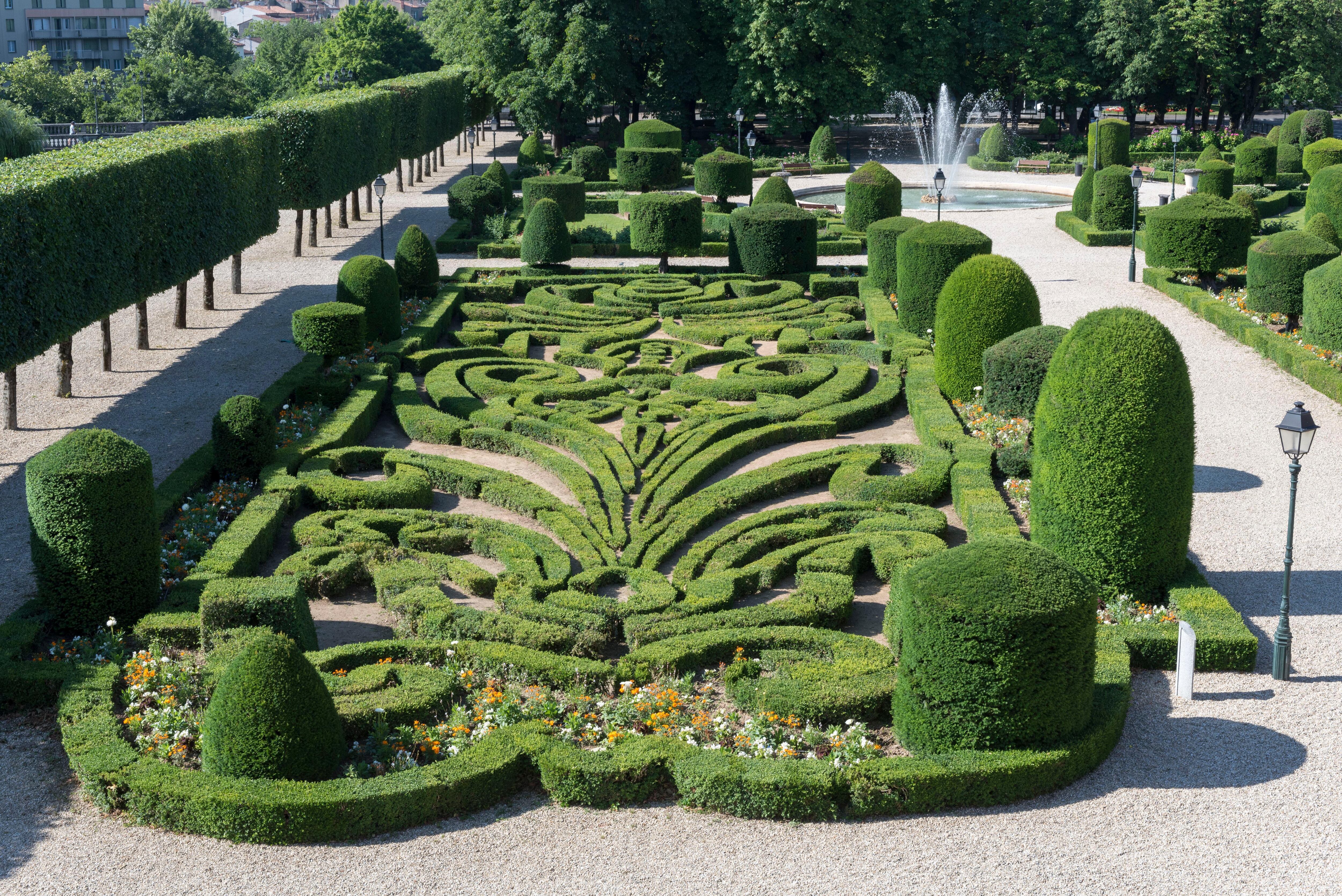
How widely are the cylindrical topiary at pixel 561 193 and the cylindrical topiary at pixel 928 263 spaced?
16.2 meters

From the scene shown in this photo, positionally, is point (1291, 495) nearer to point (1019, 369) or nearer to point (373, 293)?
point (1019, 369)

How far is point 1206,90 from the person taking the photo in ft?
219

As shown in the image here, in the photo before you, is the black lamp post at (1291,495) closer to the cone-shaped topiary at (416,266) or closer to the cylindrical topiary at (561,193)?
the cone-shaped topiary at (416,266)

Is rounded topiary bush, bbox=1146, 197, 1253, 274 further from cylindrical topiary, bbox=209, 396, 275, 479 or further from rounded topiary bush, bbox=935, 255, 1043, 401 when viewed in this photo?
cylindrical topiary, bbox=209, 396, 275, 479

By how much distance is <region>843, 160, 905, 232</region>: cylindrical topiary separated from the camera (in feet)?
118

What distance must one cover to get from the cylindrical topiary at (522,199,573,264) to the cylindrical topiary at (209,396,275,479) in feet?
51.4

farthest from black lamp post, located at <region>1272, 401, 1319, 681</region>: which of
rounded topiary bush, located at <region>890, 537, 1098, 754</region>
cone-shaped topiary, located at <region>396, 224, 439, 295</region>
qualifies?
cone-shaped topiary, located at <region>396, 224, 439, 295</region>

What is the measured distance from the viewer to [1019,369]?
1895cm

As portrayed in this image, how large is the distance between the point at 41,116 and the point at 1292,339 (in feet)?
247

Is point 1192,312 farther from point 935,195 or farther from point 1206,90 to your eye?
point 1206,90

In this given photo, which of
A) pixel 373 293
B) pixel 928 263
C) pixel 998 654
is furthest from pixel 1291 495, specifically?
pixel 373 293

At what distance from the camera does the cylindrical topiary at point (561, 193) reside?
3956cm

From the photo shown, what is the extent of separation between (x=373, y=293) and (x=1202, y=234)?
1835 centimetres

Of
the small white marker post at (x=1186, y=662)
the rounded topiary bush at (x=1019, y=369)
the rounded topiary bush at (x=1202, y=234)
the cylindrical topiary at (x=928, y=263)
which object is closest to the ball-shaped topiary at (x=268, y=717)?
the small white marker post at (x=1186, y=662)
